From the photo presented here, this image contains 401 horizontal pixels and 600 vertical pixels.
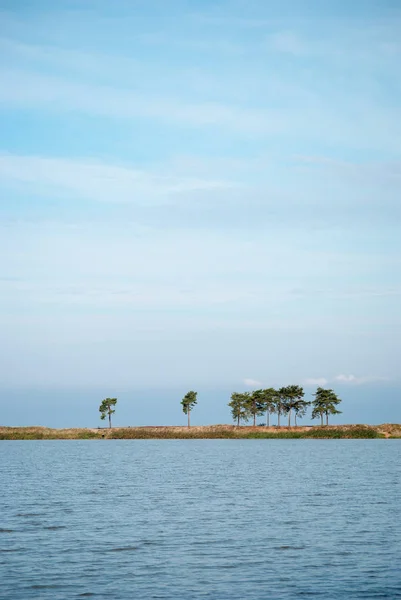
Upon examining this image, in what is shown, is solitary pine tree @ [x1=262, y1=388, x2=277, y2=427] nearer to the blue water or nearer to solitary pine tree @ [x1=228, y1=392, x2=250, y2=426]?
solitary pine tree @ [x1=228, y1=392, x2=250, y2=426]

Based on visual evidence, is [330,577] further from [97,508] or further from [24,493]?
[24,493]

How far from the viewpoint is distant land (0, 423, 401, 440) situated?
183750 millimetres

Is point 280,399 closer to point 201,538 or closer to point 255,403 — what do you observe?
point 255,403

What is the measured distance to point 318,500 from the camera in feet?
170

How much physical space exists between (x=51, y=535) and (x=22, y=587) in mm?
A: 11091

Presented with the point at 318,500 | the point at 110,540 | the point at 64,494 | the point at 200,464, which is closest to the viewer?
the point at 110,540

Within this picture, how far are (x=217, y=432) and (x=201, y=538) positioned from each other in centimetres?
16153

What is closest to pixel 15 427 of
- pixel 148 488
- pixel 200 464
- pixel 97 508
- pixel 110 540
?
pixel 200 464

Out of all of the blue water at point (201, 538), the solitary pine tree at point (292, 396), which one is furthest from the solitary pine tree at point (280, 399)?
the blue water at point (201, 538)

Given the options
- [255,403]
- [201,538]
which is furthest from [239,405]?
[201,538]

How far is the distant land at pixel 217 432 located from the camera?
18375cm

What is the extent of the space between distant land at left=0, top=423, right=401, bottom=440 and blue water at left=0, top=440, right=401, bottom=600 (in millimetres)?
117362

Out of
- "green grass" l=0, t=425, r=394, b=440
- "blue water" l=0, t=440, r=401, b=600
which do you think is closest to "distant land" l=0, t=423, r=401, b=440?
"green grass" l=0, t=425, r=394, b=440

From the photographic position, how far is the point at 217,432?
643 feet
